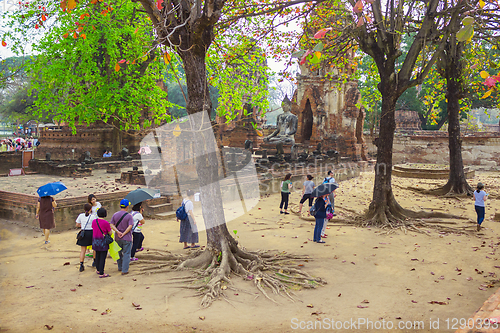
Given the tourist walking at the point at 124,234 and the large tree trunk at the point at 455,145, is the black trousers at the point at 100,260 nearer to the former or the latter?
the tourist walking at the point at 124,234

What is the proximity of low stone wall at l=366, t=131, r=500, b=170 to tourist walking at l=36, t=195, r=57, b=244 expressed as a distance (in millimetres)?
25057

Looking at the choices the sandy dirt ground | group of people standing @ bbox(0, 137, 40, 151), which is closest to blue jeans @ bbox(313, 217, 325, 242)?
the sandy dirt ground

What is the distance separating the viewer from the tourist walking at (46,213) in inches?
329

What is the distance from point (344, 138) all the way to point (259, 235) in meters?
16.4

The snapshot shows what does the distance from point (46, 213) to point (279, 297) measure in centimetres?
580

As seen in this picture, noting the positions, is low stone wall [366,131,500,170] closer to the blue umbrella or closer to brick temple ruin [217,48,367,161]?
brick temple ruin [217,48,367,161]

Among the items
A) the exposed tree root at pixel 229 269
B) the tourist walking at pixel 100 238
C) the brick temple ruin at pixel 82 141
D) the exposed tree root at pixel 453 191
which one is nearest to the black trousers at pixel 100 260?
the tourist walking at pixel 100 238

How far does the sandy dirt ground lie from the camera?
4.73 m

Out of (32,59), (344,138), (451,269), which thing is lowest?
(451,269)

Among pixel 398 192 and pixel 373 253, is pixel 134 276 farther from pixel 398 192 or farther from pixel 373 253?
pixel 398 192

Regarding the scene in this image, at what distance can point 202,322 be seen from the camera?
4789mm

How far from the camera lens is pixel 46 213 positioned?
838 cm

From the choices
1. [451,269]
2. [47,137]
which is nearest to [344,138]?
[451,269]

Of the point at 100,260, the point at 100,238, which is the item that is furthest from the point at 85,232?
the point at 100,260
